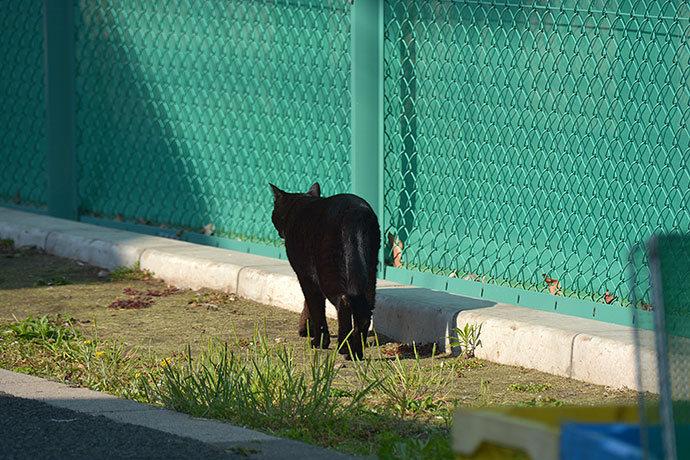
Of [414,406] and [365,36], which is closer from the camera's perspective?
[414,406]

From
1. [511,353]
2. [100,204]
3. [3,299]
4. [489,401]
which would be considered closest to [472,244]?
[511,353]


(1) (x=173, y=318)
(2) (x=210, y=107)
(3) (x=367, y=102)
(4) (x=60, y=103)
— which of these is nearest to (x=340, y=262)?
(1) (x=173, y=318)

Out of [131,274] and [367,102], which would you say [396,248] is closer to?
[367,102]

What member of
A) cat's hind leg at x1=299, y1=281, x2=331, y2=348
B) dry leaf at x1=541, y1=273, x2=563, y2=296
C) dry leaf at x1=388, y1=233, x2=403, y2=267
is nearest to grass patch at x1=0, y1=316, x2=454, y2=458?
cat's hind leg at x1=299, y1=281, x2=331, y2=348

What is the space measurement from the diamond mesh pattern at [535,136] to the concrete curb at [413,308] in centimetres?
41

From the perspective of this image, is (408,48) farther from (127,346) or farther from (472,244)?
(127,346)

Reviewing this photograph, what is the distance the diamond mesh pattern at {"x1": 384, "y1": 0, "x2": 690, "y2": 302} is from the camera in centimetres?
553

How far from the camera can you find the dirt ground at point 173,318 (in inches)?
195

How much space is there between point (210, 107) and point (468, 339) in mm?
3595

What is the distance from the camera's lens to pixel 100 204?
9.62 metres

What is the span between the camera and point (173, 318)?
666 cm

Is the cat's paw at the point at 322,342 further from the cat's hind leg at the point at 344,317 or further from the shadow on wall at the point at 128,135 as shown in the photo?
the shadow on wall at the point at 128,135

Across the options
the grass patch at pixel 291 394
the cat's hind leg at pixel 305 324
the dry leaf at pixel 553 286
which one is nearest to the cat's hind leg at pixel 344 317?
the grass patch at pixel 291 394

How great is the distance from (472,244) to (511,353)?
4.01 feet
